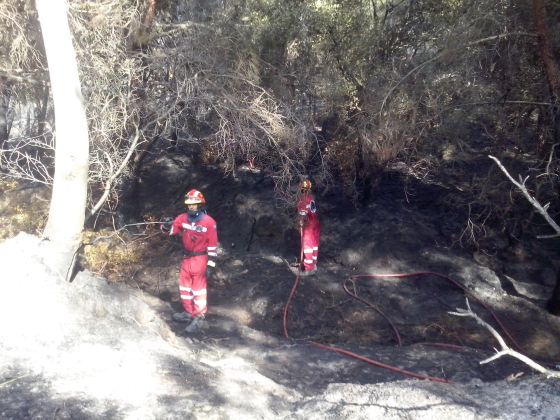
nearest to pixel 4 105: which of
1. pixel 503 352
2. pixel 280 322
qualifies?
pixel 280 322

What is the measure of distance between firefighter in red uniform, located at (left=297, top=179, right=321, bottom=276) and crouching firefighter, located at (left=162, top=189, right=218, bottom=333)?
227 cm

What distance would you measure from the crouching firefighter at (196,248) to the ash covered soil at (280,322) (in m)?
0.43

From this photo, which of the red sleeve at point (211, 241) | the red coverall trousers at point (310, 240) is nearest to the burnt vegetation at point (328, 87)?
the red coverall trousers at point (310, 240)

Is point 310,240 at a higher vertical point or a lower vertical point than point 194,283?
higher

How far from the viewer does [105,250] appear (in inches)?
390

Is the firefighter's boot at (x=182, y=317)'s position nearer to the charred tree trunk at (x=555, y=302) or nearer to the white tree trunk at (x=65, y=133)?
the white tree trunk at (x=65, y=133)

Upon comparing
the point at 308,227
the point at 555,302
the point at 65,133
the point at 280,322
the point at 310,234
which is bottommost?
the point at 280,322

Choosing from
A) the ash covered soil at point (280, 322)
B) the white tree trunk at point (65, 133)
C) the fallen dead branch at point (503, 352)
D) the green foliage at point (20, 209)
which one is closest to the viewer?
the fallen dead branch at point (503, 352)

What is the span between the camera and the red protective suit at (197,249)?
741cm

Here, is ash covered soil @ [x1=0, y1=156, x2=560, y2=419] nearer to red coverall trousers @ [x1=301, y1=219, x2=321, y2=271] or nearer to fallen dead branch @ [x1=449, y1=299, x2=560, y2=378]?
red coverall trousers @ [x1=301, y1=219, x2=321, y2=271]

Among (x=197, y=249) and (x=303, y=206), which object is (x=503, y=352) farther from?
(x=303, y=206)

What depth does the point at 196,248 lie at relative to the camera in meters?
7.48

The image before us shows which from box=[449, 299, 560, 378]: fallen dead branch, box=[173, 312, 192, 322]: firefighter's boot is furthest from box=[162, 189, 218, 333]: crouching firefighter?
box=[449, 299, 560, 378]: fallen dead branch

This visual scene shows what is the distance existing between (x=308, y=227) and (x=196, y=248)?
266 cm
